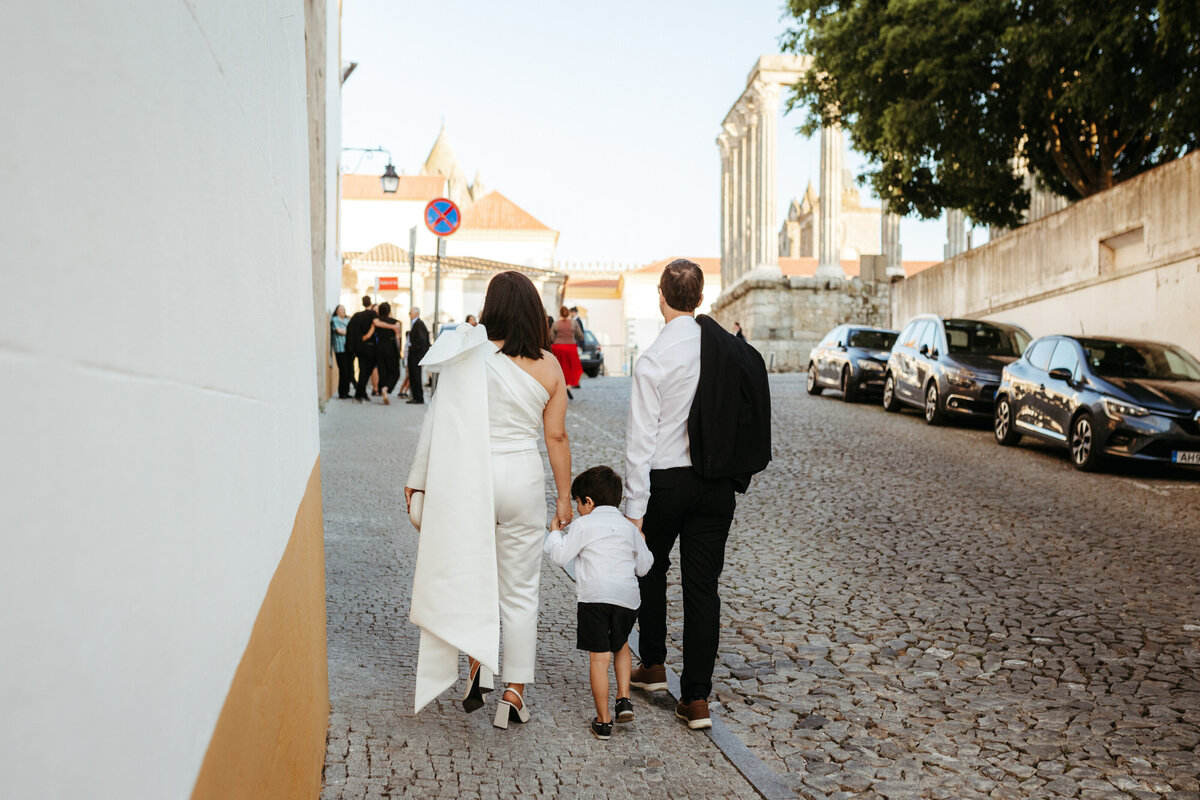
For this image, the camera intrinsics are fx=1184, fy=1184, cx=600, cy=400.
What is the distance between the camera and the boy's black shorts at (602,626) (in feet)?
14.9

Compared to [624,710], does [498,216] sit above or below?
above

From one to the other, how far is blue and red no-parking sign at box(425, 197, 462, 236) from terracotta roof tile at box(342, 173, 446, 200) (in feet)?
231

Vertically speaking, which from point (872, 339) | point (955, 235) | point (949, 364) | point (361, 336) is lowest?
point (949, 364)

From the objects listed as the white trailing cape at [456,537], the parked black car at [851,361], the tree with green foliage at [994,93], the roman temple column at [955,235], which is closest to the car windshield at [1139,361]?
the tree with green foliage at [994,93]

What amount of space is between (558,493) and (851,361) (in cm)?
1795

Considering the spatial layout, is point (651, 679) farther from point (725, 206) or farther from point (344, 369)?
point (725, 206)

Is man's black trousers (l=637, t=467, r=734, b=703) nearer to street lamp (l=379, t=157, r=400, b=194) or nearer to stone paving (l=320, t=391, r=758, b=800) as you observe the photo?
stone paving (l=320, t=391, r=758, b=800)

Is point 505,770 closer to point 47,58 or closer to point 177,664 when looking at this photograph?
point 177,664

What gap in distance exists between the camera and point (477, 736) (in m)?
4.47

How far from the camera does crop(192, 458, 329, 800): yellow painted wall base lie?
1918 millimetres

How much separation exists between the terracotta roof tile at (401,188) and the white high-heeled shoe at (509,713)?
83914 millimetres

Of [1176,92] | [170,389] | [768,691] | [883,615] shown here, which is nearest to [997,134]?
[1176,92]

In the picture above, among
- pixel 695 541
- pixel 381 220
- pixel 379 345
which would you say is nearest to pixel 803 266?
pixel 381 220

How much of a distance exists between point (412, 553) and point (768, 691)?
3142 millimetres
